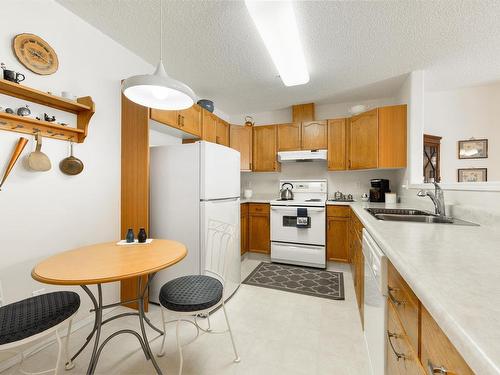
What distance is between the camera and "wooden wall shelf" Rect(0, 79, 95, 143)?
136cm

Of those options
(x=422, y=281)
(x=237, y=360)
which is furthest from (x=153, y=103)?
(x=237, y=360)

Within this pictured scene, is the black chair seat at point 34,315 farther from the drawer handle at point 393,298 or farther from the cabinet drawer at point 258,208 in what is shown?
the cabinet drawer at point 258,208

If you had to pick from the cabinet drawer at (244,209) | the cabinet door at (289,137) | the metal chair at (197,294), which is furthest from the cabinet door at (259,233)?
the metal chair at (197,294)

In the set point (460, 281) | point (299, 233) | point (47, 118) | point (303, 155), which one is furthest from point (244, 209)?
point (460, 281)

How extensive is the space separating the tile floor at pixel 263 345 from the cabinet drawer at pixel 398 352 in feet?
2.12

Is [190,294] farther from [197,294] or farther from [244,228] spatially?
[244,228]

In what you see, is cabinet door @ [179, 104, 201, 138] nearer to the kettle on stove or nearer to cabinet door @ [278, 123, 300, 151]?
cabinet door @ [278, 123, 300, 151]

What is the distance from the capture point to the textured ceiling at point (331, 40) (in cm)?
169

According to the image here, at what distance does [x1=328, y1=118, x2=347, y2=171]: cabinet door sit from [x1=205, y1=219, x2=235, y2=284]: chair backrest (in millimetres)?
1947

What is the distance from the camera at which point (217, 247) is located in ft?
6.88

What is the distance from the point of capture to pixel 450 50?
2168 mm

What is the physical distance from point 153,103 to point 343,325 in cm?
222

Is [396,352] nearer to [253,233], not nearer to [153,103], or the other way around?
[153,103]

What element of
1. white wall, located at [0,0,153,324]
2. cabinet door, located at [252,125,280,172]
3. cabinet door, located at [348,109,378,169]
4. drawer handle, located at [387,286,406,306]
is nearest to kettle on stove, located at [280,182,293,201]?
A: cabinet door, located at [252,125,280,172]
